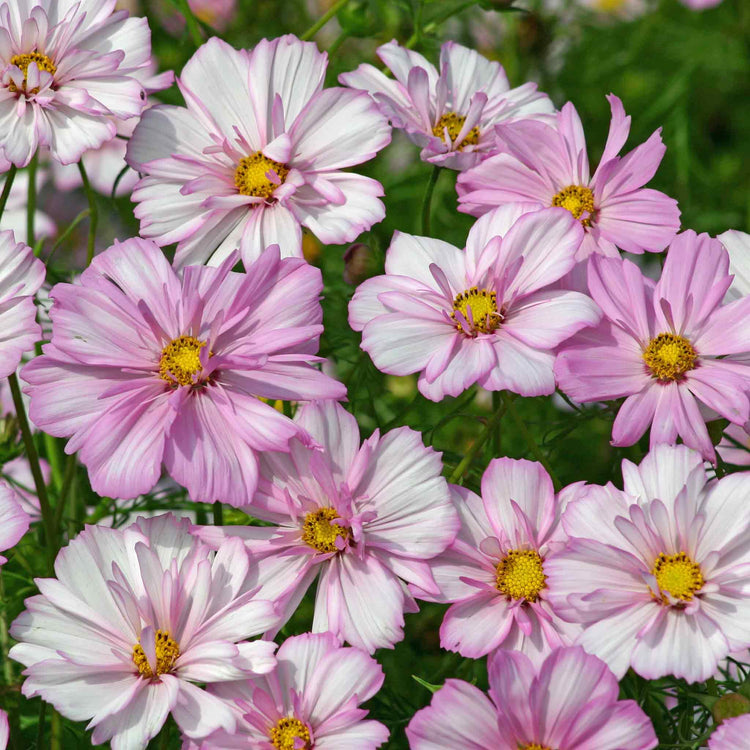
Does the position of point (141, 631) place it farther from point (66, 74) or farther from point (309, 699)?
point (66, 74)

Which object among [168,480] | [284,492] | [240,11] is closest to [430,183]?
[284,492]

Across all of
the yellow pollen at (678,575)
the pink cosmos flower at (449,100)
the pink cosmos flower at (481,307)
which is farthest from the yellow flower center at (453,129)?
the yellow pollen at (678,575)

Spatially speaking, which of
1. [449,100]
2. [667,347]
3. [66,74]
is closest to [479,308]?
[667,347]

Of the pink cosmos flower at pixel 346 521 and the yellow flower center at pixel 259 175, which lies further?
the yellow flower center at pixel 259 175

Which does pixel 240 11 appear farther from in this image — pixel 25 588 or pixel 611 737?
pixel 611 737

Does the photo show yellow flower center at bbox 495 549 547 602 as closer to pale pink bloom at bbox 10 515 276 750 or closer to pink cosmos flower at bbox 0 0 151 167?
pale pink bloom at bbox 10 515 276 750

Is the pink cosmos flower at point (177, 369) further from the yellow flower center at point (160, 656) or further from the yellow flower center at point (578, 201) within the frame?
the yellow flower center at point (578, 201)
